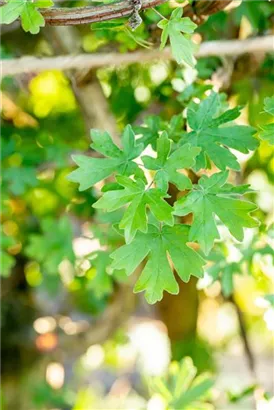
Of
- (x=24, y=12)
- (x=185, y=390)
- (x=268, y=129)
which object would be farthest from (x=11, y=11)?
(x=185, y=390)

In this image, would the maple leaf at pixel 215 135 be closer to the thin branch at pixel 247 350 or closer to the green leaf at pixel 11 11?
the green leaf at pixel 11 11

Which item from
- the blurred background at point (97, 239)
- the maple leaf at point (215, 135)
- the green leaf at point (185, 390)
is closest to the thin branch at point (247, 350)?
the blurred background at point (97, 239)

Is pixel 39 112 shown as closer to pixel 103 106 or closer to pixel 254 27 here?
pixel 103 106

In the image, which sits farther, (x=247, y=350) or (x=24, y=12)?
(x=247, y=350)

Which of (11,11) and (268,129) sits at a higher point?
(11,11)

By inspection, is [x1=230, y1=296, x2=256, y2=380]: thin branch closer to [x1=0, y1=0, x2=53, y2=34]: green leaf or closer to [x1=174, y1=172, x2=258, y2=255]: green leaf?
[x1=174, y1=172, x2=258, y2=255]: green leaf

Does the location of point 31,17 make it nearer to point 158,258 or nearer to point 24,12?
point 24,12

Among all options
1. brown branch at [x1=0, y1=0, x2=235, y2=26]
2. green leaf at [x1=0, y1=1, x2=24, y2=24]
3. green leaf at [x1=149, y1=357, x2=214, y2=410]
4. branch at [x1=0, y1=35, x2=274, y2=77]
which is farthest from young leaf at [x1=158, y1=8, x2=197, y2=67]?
green leaf at [x1=149, y1=357, x2=214, y2=410]
